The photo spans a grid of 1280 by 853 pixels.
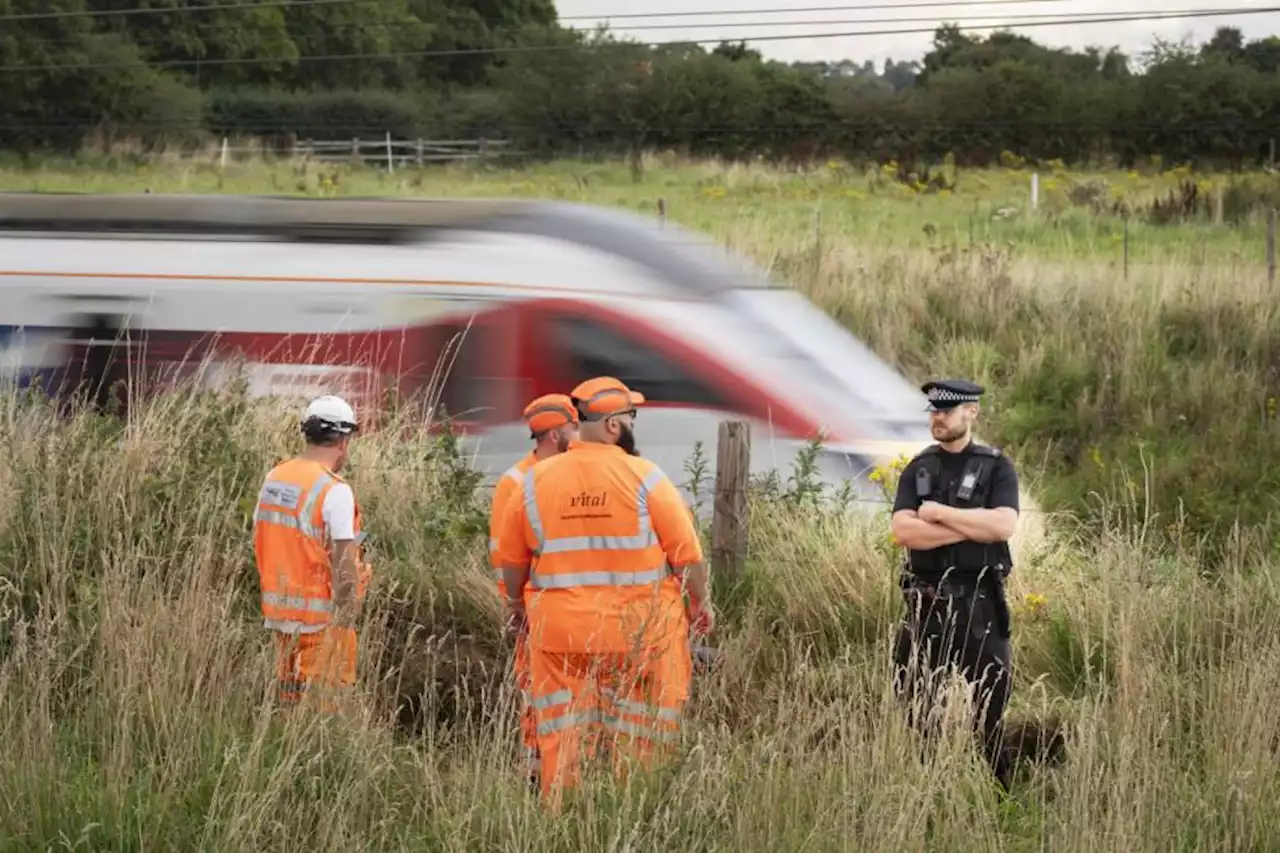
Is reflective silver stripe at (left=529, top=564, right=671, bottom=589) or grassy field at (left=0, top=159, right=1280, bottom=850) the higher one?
reflective silver stripe at (left=529, top=564, right=671, bottom=589)

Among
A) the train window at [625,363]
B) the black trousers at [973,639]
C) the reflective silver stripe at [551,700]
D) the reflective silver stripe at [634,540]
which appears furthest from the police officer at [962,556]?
the train window at [625,363]

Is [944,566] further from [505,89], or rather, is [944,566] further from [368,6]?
[368,6]

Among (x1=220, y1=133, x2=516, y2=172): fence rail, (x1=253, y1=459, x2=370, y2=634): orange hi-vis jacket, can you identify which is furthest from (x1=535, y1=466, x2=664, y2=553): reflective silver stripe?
(x1=220, y1=133, x2=516, y2=172): fence rail

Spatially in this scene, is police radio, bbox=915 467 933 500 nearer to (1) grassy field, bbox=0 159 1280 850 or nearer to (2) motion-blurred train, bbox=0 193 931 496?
(1) grassy field, bbox=0 159 1280 850

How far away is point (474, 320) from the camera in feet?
32.4

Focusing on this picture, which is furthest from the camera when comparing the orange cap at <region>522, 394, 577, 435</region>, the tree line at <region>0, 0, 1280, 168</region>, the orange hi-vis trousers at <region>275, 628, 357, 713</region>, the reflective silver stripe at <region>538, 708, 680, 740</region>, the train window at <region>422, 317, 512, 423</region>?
the tree line at <region>0, 0, 1280, 168</region>

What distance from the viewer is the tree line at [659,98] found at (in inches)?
1610

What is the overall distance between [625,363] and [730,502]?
2.18 meters

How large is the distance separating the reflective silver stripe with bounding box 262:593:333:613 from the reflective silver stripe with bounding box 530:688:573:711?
89 cm

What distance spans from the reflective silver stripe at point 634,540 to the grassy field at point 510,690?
1.69ft

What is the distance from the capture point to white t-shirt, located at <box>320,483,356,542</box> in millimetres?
5793

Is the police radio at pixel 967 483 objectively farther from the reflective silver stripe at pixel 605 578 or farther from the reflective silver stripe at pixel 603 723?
the reflective silver stripe at pixel 603 723

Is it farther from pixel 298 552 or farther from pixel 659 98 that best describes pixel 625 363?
pixel 659 98

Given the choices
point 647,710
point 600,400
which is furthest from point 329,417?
point 647,710
